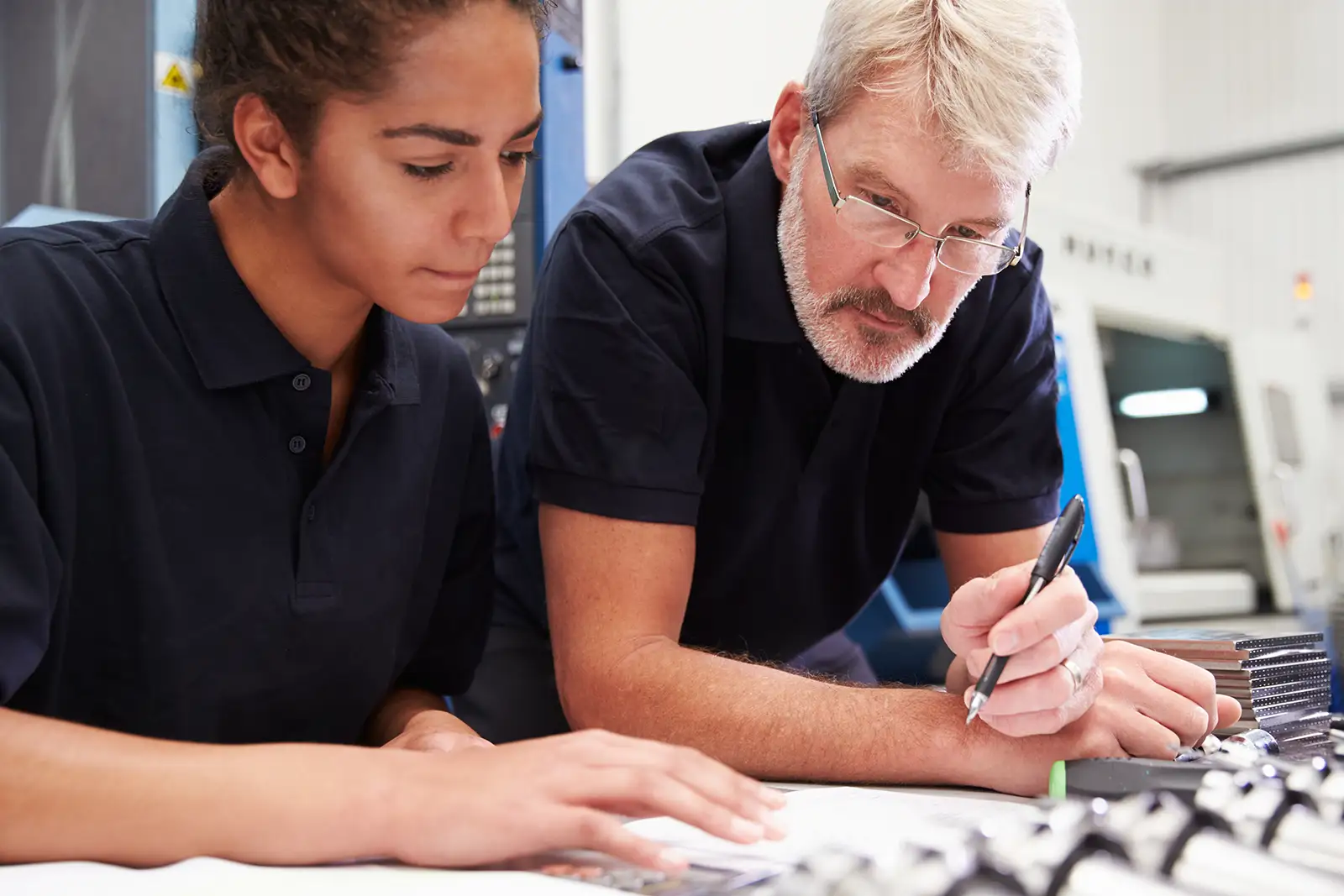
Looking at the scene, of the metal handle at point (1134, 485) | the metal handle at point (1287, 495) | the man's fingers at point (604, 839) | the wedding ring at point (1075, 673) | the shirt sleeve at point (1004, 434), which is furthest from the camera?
the metal handle at point (1287, 495)

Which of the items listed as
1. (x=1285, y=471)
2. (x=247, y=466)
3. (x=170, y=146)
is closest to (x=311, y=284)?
(x=247, y=466)

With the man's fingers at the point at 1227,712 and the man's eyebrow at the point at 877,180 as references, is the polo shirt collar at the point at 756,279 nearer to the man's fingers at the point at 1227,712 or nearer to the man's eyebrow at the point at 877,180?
the man's eyebrow at the point at 877,180

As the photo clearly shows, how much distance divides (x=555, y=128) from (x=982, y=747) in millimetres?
1424

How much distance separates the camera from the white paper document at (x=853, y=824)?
2.29 feet

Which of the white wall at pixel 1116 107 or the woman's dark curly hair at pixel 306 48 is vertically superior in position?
the white wall at pixel 1116 107

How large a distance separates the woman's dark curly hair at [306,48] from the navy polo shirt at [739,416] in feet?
1.07

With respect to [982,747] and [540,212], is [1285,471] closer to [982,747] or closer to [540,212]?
[540,212]

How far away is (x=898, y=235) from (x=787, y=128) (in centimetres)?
23

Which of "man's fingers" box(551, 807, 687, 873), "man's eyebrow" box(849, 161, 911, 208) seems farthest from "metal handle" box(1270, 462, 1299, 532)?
"man's fingers" box(551, 807, 687, 873)

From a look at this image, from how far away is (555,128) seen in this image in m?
2.09

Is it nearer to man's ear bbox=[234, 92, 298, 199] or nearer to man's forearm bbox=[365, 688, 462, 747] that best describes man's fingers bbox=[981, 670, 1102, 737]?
man's forearm bbox=[365, 688, 462, 747]

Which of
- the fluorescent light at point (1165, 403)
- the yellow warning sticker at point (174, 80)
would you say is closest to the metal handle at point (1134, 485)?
the fluorescent light at point (1165, 403)

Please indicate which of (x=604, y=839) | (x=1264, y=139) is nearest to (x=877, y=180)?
(x=604, y=839)

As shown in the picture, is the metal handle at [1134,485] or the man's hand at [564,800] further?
the metal handle at [1134,485]
